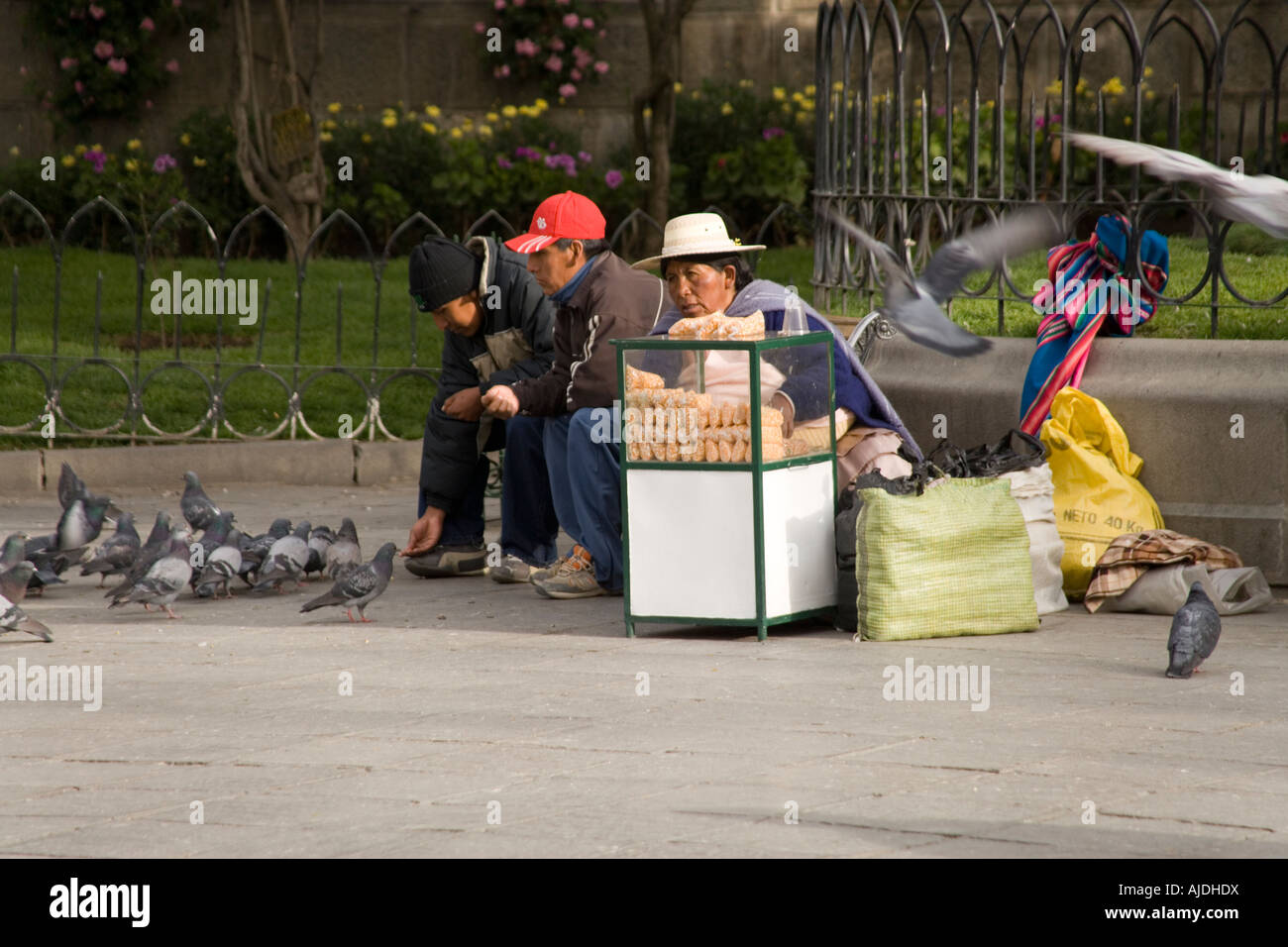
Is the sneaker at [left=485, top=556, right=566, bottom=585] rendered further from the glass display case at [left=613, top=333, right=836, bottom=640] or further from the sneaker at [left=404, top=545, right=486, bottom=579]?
the glass display case at [left=613, top=333, right=836, bottom=640]

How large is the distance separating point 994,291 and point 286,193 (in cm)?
775

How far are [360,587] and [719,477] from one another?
141 centimetres

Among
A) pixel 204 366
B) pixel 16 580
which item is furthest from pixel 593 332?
pixel 204 366

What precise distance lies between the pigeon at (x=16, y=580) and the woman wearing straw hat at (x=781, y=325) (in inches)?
98.2

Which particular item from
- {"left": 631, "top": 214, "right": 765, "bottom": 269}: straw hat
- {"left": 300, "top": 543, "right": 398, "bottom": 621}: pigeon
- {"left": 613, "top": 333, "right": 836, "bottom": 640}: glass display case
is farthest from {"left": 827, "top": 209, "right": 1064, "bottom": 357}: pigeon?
{"left": 300, "top": 543, "right": 398, "bottom": 621}: pigeon

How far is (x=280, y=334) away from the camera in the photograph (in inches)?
488

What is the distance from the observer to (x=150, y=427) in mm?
10320

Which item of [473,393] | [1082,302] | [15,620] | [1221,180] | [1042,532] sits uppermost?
[1221,180]

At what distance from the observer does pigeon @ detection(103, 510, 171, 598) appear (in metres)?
6.57

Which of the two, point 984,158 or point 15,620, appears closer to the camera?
point 15,620

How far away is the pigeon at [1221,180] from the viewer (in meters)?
4.03

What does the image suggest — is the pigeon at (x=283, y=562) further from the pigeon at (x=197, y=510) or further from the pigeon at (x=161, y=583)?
the pigeon at (x=197, y=510)

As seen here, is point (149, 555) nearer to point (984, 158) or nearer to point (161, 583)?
point (161, 583)

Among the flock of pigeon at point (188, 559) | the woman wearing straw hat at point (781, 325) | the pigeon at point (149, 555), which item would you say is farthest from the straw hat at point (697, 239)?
the pigeon at point (149, 555)
